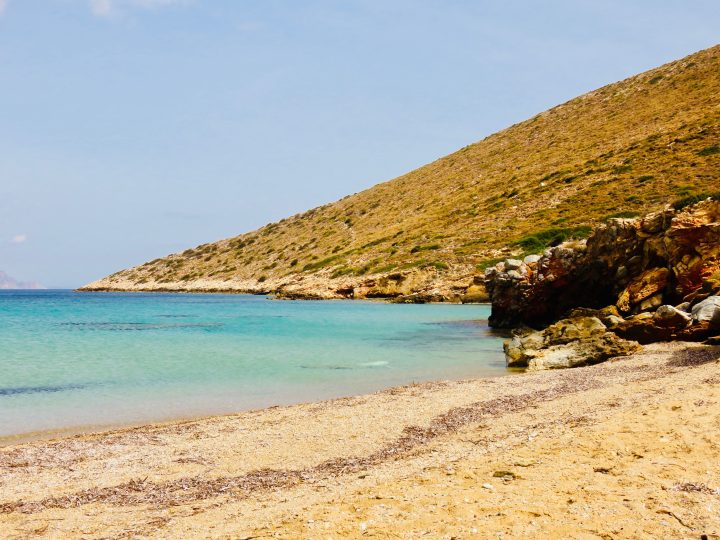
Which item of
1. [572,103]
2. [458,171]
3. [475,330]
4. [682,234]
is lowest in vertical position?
[475,330]

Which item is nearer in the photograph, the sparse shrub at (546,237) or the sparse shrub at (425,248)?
the sparse shrub at (546,237)

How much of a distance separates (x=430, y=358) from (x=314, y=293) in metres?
52.4

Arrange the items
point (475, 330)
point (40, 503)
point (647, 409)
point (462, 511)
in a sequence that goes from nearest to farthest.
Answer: point (462, 511), point (40, 503), point (647, 409), point (475, 330)

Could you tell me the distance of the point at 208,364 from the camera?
2342 centimetres

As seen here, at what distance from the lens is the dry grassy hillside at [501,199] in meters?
71.4

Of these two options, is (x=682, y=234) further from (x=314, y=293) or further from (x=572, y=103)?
(x=572, y=103)

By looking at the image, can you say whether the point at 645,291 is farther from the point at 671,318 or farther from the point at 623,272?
the point at 671,318

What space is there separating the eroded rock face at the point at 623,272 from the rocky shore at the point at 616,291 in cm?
5

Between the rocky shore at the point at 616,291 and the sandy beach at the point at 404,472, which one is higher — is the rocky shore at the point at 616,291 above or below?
above

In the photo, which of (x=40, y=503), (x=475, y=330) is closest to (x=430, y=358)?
(x=475, y=330)

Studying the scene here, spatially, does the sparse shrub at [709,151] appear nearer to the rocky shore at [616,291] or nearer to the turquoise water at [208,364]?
the rocky shore at [616,291]

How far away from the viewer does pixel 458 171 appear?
371 feet

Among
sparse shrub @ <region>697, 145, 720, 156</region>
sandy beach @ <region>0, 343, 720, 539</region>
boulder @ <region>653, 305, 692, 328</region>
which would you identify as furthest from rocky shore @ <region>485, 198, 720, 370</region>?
sparse shrub @ <region>697, 145, 720, 156</region>

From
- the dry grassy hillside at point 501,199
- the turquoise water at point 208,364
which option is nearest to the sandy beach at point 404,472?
the turquoise water at point 208,364
